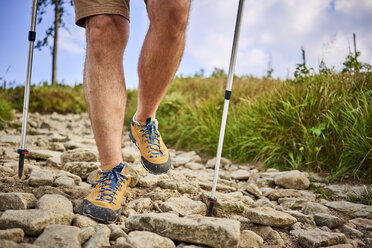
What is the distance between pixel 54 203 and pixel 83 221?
26cm

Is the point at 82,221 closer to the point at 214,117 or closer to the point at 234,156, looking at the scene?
the point at 234,156

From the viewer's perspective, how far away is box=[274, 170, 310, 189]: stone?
297 cm

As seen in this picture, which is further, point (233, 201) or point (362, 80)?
point (362, 80)

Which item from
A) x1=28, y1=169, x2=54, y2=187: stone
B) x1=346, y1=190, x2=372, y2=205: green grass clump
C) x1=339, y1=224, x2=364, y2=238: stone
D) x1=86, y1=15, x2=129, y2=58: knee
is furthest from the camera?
x1=346, y1=190, x2=372, y2=205: green grass clump

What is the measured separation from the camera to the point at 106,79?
1.83 m

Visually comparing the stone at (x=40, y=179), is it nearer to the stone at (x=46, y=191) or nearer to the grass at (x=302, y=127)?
the stone at (x=46, y=191)

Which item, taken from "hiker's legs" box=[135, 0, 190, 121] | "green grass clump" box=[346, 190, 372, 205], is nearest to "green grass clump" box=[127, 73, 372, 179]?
"green grass clump" box=[346, 190, 372, 205]

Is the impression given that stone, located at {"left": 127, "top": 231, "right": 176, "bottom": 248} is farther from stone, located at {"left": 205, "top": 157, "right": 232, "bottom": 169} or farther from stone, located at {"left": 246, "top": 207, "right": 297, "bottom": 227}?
stone, located at {"left": 205, "top": 157, "right": 232, "bottom": 169}

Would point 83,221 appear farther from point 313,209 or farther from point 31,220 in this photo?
point 313,209

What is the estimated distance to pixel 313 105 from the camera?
12.7 ft

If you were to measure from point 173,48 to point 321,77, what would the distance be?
317cm

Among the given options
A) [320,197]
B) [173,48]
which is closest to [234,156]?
[320,197]

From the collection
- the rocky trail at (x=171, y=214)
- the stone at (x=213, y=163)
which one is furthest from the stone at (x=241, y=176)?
the stone at (x=213, y=163)

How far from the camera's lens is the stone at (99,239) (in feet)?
4.34
